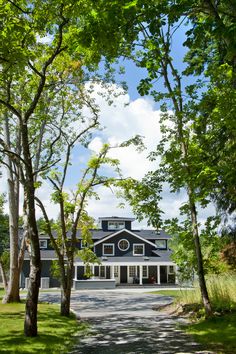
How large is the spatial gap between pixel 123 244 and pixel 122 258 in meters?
1.88

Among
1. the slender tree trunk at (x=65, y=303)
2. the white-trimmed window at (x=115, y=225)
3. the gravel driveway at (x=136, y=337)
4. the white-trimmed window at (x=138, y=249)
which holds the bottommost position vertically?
the gravel driveway at (x=136, y=337)

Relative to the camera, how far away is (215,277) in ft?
60.4

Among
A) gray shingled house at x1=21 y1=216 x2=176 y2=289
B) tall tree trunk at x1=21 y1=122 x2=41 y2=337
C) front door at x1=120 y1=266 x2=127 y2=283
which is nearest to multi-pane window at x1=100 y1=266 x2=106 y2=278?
gray shingled house at x1=21 y1=216 x2=176 y2=289

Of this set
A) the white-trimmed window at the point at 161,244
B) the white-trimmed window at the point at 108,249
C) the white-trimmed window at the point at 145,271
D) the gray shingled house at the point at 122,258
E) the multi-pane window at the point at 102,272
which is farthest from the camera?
the white-trimmed window at the point at 161,244

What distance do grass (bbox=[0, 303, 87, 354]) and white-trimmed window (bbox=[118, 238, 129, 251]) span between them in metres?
30.9

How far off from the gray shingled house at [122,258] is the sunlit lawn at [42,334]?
2899cm

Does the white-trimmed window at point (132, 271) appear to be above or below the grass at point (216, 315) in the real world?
above

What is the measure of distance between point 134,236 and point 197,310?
32520 mm

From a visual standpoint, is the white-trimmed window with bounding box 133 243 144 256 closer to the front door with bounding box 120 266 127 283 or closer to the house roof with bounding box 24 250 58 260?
the front door with bounding box 120 266 127 283

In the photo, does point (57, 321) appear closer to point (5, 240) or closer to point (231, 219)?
point (231, 219)

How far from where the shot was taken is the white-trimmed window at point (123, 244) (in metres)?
48.2

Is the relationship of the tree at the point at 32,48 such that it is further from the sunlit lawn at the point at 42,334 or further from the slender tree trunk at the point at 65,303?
the slender tree trunk at the point at 65,303

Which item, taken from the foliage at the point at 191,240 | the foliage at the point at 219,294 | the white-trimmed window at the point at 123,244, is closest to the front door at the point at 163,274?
the white-trimmed window at the point at 123,244

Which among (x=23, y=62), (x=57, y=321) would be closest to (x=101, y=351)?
(x=57, y=321)
